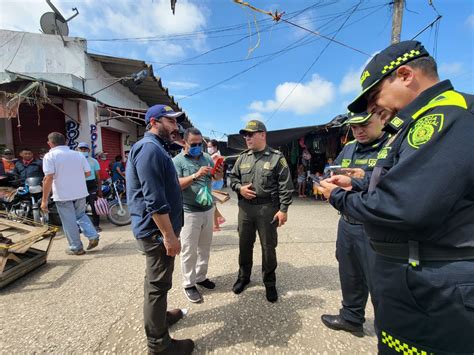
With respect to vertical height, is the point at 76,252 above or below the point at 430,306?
below

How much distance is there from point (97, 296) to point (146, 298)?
138 centimetres

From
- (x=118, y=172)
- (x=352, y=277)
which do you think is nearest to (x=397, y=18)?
(x=352, y=277)

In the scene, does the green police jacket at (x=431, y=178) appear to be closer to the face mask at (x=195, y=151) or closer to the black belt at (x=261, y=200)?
the black belt at (x=261, y=200)

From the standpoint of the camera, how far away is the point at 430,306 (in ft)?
3.19

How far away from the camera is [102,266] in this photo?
11.6 feet

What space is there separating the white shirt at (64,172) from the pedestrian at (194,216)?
7.21 ft

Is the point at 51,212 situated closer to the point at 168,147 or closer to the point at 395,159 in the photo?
the point at 168,147

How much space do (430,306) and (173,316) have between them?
204 centimetres

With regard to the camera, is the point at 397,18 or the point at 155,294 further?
the point at 397,18

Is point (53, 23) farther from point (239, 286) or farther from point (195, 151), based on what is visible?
point (239, 286)

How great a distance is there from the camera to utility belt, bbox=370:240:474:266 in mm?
953

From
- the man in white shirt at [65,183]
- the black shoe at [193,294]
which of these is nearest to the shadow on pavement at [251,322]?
the black shoe at [193,294]

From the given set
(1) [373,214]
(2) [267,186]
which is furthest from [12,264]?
(1) [373,214]

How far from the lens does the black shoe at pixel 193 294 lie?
260 centimetres
